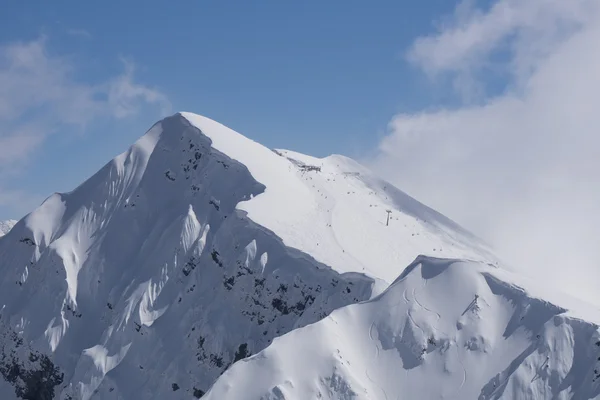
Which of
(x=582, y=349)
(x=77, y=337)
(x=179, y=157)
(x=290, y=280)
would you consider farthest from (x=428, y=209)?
(x=582, y=349)

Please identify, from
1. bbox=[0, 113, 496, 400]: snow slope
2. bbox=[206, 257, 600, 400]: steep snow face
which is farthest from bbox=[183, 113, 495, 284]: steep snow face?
bbox=[206, 257, 600, 400]: steep snow face

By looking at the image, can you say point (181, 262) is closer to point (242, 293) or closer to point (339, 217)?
point (242, 293)

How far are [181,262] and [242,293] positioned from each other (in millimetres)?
9915

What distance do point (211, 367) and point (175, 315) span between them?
7.07 meters

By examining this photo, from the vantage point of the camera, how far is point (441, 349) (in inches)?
1780

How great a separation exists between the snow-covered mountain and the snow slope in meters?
0.18

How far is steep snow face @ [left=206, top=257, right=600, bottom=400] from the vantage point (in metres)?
41.4

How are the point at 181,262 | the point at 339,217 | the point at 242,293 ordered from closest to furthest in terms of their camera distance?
the point at 242,293, the point at 181,262, the point at 339,217

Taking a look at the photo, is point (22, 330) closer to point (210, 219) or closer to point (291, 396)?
point (210, 219)

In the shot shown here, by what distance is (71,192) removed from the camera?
276 feet

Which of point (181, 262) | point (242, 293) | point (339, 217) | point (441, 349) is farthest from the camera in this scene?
point (339, 217)

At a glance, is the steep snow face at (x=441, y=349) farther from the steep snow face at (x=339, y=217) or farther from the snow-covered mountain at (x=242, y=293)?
the steep snow face at (x=339, y=217)

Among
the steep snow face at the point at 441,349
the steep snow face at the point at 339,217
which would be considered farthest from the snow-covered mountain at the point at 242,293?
the steep snow face at the point at 339,217

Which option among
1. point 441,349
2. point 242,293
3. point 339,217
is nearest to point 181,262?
point 242,293
